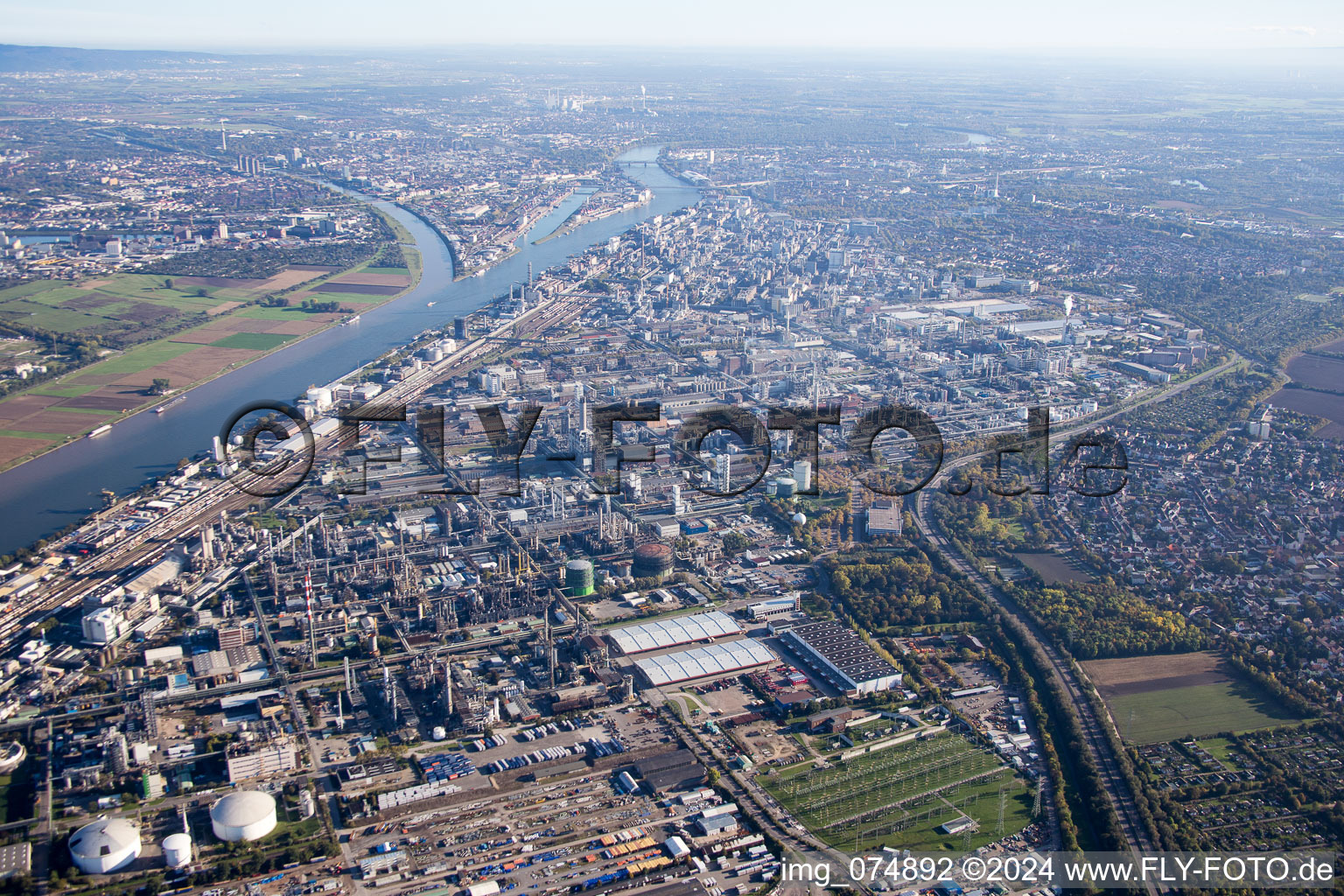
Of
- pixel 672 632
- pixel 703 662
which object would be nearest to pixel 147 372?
pixel 672 632

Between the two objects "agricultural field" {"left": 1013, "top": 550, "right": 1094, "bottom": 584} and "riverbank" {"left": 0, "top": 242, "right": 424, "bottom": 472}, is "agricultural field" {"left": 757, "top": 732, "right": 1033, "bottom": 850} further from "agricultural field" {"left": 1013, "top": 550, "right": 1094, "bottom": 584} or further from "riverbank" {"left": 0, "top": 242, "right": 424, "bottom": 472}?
"riverbank" {"left": 0, "top": 242, "right": 424, "bottom": 472}

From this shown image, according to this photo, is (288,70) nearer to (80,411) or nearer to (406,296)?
(406,296)

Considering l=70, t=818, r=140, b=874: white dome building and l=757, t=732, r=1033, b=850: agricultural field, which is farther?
l=757, t=732, r=1033, b=850: agricultural field

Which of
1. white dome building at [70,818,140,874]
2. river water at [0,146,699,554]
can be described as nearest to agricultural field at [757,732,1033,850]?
white dome building at [70,818,140,874]

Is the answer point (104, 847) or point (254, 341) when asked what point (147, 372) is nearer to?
point (254, 341)

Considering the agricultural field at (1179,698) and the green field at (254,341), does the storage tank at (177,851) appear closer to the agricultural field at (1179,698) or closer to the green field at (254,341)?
the agricultural field at (1179,698)

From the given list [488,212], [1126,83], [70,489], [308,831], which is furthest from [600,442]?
[1126,83]

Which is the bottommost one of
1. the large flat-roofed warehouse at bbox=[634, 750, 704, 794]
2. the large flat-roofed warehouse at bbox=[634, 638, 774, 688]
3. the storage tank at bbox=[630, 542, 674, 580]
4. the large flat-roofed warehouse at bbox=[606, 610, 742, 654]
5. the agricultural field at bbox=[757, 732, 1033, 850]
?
the agricultural field at bbox=[757, 732, 1033, 850]
